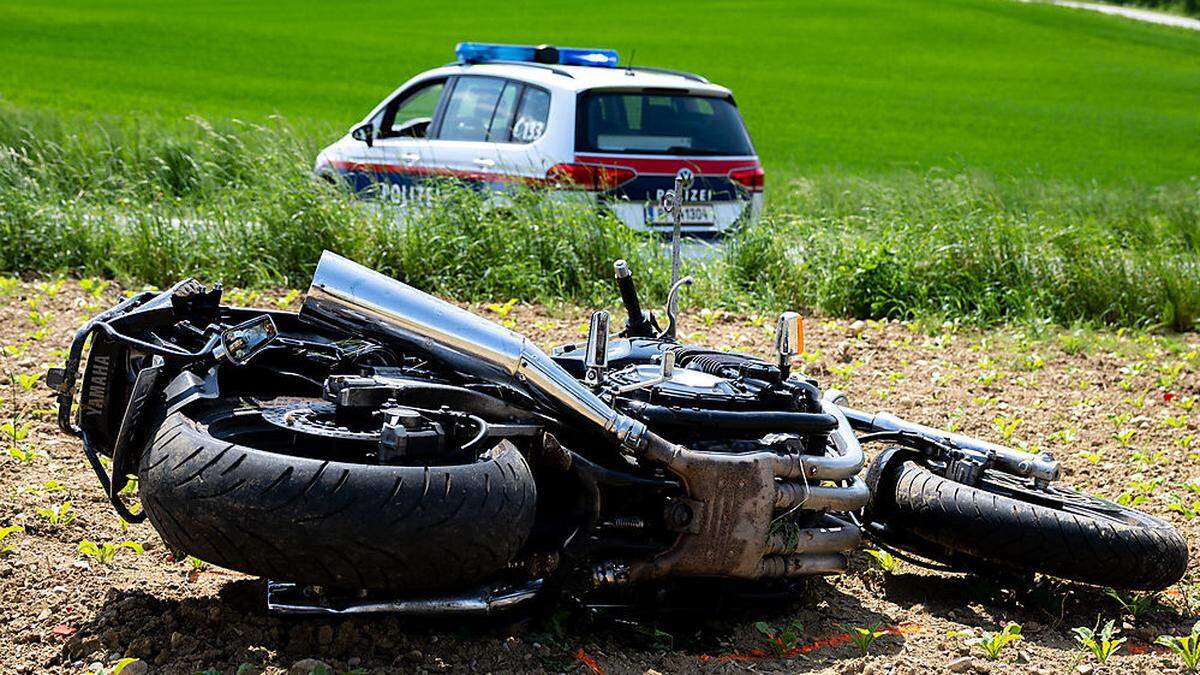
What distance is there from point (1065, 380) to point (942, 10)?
168 feet

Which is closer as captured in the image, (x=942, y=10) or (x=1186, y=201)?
(x=1186, y=201)

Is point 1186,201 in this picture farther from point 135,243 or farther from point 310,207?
point 135,243

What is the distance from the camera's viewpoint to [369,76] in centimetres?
3556

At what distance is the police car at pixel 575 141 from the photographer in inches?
388

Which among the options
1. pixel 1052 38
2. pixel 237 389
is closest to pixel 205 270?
pixel 237 389

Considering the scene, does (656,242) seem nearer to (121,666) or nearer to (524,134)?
(524,134)

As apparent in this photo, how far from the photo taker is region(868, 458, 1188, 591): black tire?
177 inches

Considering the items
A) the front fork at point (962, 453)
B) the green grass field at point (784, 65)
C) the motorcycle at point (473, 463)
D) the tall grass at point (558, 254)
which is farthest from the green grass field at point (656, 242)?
the motorcycle at point (473, 463)

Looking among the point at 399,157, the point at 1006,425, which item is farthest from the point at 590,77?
the point at 1006,425

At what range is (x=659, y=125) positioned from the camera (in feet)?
33.1

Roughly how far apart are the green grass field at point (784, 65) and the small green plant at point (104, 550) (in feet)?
51.0

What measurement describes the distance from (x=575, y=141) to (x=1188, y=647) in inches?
248

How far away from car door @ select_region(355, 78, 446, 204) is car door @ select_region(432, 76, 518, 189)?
5.3 inches

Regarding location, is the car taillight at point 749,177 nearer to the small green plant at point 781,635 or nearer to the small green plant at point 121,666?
the small green plant at point 781,635
